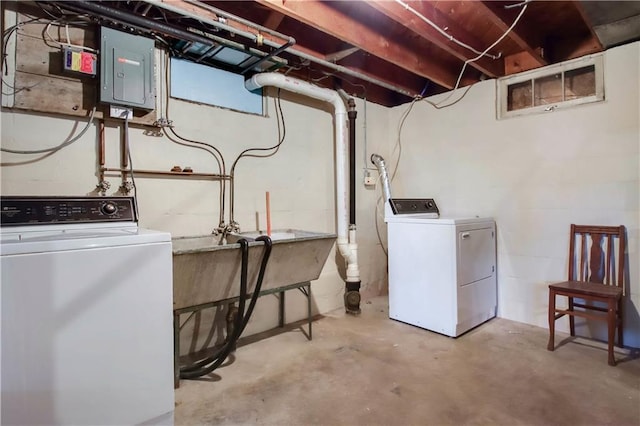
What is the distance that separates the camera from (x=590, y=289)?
2.39 metres

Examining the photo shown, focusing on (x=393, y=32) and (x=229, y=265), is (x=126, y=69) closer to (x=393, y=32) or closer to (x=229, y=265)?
(x=229, y=265)

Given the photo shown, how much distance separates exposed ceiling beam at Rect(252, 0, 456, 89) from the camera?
86.7 inches

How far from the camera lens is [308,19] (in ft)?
7.41

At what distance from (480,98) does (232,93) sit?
7.79 ft

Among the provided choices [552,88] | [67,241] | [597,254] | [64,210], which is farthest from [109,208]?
[552,88]

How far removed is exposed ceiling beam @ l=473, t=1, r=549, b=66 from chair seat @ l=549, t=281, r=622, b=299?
1.92m

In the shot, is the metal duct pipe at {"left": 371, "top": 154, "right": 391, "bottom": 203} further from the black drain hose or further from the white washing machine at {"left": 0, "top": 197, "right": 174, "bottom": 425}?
the white washing machine at {"left": 0, "top": 197, "right": 174, "bottom": 425}

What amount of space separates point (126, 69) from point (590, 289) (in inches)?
134

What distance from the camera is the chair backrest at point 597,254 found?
2.58m

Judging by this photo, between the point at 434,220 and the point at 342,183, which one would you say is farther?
the point at 342,183

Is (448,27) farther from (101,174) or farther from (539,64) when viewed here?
(101,174)

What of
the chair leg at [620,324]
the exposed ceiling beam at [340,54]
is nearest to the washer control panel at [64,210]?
the exposed ceiling beam at [340,54]

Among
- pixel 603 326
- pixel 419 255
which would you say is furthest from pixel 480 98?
pixel 603 326

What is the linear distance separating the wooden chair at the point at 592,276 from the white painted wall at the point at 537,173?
0.10 m
